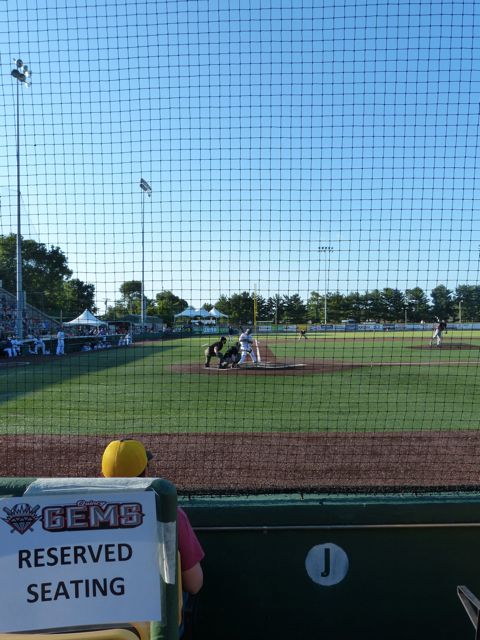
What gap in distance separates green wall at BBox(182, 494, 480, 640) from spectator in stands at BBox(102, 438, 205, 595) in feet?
3.09

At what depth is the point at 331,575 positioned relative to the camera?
327 centimetres

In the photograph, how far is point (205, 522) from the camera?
131 inches

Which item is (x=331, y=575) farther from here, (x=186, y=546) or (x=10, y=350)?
(x=10, y=350)

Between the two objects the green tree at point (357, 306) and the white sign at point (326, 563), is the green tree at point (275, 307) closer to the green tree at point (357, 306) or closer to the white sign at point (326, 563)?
the green tree at point (357, 306)

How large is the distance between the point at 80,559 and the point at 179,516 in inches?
18.2

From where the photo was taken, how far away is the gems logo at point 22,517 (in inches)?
76.8

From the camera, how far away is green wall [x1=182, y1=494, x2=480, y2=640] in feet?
10.7

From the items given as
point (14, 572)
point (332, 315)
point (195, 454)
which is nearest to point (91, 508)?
point (14, 572)

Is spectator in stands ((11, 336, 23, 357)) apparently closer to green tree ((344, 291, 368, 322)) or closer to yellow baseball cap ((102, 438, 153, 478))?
green tree ((344, 291, 368, 322))

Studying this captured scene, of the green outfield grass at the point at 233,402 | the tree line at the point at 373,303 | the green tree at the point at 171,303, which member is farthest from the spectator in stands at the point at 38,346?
the tree line at the point at 373,303

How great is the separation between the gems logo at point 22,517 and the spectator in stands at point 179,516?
0.48 meters

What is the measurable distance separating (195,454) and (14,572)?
4436mm

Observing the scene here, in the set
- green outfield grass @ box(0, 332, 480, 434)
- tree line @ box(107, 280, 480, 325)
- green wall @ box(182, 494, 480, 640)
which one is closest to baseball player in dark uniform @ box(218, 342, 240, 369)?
green outfield grass @ box(0, 332, 480, 434)

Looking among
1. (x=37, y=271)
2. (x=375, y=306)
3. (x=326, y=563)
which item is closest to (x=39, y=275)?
(x=37, y=271)
